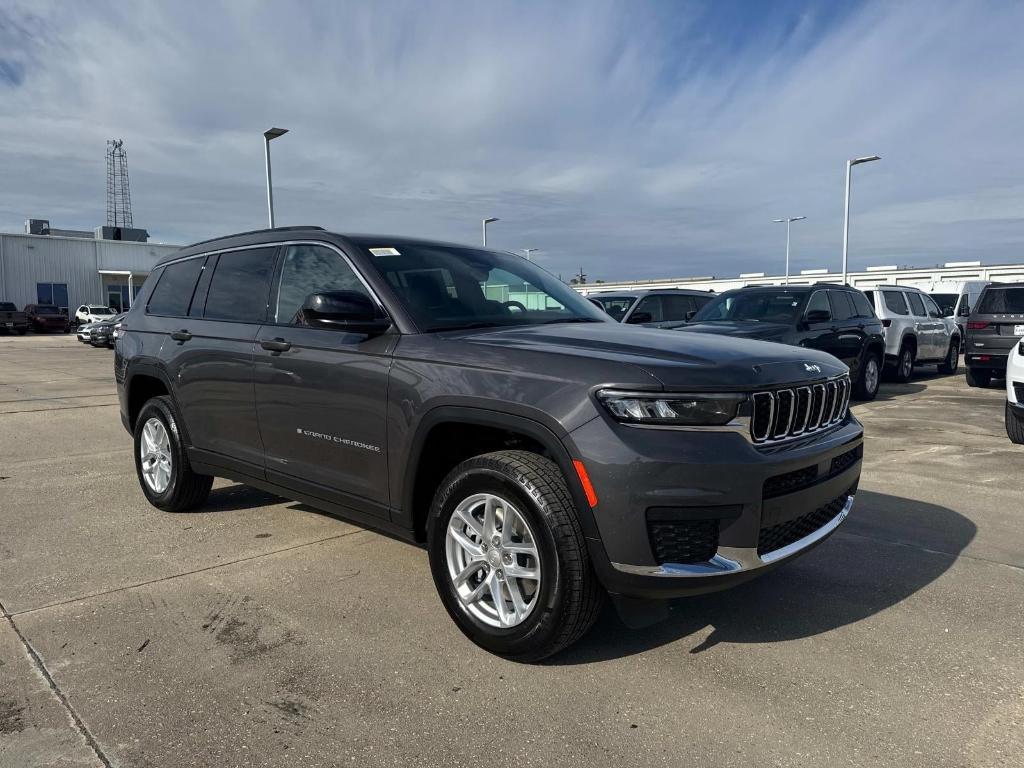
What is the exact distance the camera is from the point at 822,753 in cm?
253

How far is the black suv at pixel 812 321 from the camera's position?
994 centimetres

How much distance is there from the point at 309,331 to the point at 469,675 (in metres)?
1.92

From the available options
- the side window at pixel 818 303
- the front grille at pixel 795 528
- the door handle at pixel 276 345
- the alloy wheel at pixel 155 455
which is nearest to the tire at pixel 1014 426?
the side window at pixel 818 303

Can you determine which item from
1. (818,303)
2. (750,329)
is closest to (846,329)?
(818,303)

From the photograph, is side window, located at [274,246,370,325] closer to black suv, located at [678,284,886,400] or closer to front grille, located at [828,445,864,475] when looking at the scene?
front grille, located at [828,445,864,475]

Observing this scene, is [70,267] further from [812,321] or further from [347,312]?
[347,312]

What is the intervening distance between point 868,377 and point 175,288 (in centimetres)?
1002

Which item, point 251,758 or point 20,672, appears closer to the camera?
point 251,758

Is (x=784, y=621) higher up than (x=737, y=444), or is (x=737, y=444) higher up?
(x=737, y=444)

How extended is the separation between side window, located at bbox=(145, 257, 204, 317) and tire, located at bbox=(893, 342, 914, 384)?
1269cm

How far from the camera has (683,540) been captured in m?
2.79

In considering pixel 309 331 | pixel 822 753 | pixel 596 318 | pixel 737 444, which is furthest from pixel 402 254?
pixel 822 753

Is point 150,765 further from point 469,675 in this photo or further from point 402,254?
point 402,254

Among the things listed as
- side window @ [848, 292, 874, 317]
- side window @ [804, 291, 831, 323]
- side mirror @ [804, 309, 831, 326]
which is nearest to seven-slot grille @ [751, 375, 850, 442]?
side mirror @ [804, 309, 831, 326]
